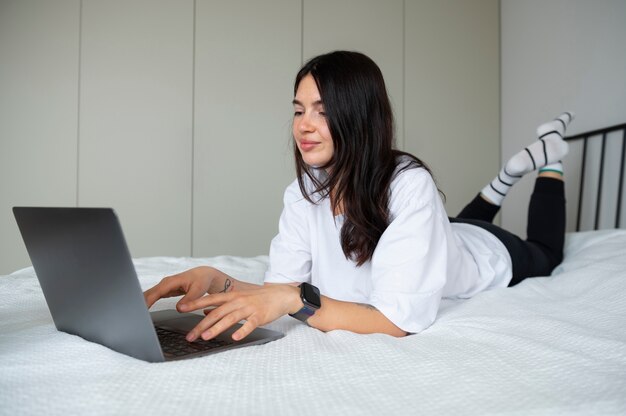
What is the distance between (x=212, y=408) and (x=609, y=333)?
71 centimetres

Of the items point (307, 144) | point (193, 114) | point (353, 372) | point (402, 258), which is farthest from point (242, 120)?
point (353, 372)

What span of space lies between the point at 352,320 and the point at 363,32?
8.05 ft

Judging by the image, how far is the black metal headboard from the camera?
2102mm

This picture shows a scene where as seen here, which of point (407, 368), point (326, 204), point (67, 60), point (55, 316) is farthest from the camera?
point (67, 60)

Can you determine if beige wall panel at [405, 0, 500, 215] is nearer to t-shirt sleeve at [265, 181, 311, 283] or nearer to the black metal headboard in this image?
the black metal headboard

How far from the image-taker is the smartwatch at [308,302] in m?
0.89

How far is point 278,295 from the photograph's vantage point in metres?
0.86

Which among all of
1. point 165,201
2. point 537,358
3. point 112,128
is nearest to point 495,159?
point 165,201

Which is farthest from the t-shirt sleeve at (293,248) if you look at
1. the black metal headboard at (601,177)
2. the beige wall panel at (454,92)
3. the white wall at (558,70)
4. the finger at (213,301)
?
the beige wall panel at (454,92)

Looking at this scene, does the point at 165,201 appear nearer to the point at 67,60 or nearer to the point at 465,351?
the point at 67,60

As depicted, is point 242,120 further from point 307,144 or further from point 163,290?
point 163,290

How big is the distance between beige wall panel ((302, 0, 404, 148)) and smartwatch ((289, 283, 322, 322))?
7.38ft

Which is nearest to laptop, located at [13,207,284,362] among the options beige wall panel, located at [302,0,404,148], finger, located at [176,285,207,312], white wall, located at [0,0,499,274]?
finger, located at [176,285,207,312]

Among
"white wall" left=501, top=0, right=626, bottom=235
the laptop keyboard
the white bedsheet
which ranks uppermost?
"white wall" left=501, top=0, right=626, bottom=235
